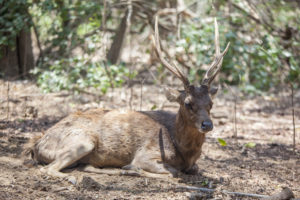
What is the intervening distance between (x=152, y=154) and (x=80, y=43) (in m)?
4.76

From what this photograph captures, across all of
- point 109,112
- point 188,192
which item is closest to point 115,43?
point 109,112

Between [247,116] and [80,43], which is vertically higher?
[80,43]

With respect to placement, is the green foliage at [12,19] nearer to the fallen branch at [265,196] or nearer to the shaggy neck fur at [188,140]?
the shaggy neck fur at [188,140]

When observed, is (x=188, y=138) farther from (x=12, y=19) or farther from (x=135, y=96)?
(x=12, y=19)

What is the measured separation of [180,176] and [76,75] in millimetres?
4533

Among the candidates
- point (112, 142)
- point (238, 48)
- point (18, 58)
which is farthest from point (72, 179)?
point (18, 58)

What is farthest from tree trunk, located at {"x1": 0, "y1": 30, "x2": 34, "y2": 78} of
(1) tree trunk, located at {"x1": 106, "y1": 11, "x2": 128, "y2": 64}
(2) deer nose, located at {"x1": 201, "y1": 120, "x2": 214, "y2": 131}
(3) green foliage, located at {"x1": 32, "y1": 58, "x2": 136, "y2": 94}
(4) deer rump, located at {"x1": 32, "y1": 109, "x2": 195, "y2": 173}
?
(2) deer nose, located at {"x1": 201, "y1": 120, "x2": 214, "y2": 131}

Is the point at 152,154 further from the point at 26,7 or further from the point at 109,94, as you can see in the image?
the point at 26,7

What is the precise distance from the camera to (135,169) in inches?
224

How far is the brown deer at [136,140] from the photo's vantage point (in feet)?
18.3

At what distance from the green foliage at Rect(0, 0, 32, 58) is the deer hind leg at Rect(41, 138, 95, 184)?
4677 mm

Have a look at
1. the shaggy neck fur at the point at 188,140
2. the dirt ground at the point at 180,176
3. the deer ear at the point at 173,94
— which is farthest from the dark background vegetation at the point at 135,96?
the deer ear at the point at 173,94

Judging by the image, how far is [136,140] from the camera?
6023 mm

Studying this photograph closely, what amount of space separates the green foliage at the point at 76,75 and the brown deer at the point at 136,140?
109 inches
